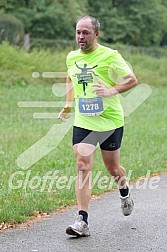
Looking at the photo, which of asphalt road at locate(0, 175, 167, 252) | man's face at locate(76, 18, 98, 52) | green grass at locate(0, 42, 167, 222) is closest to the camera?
asphalt road at locate(0, 175, 167, 252)

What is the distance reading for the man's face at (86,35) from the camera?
689 cm

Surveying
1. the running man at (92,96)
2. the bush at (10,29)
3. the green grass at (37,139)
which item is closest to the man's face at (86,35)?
the running man at (92,96)

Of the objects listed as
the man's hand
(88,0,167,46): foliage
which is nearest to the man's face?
the man's hand

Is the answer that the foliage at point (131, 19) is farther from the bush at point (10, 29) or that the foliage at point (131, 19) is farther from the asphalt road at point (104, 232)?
the asphalt road at point (104, 232)

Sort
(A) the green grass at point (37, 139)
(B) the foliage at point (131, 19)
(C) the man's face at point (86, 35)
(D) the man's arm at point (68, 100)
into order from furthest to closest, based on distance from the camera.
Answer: (B) the foliage at point (131, 19)
(A) the green grass at point (37, 139)
(D) the man's arm at point (68, 100)
(C) the man's face at point (86, 35)

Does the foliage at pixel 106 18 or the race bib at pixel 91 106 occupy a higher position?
the race bib at pixel 91 106

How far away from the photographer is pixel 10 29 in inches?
1352

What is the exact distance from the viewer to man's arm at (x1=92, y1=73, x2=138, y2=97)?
6789 mm

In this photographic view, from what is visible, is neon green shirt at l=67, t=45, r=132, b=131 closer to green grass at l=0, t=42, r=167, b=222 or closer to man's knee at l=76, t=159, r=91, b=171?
man's knee at l=76, t=159, r=91, b=171

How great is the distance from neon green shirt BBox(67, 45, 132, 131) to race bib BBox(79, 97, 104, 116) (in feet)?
0.15

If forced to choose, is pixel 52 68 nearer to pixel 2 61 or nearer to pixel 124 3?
pixel 2 61

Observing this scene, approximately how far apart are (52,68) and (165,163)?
17070 mm

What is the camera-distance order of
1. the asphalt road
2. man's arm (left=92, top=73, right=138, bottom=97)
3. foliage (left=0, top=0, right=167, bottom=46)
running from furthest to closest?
foliage (left=0, top=0, right=167, bottom=46) → man's arm (left=92, top=73, right=138, bottom=97) → the asphalt road

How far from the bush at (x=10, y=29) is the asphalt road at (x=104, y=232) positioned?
2563 centimetres
